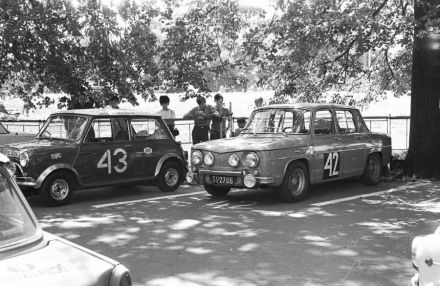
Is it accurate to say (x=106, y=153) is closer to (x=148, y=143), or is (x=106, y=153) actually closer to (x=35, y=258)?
(x=148, y=143)

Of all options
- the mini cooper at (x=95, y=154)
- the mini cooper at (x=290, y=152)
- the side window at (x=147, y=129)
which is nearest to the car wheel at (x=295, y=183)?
the mini cooper at (x=290, y=152)

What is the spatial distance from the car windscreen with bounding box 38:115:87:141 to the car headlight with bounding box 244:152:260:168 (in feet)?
9.66

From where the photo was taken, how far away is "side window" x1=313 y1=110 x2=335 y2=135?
9.80 m

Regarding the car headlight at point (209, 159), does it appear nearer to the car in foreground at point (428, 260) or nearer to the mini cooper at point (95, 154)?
the mini cooper at point (95, 154)

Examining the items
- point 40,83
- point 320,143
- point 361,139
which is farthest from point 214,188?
point 40,83

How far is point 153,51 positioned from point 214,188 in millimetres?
5449

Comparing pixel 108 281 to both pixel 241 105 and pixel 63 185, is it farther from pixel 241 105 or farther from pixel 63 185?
pixel 241 105

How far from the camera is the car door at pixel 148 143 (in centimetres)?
994

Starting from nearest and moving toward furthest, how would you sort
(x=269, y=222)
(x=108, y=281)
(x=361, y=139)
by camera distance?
(x=108, y=281) → (x=269, y=222) → (x=361, y=139)

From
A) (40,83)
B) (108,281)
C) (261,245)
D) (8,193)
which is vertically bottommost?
(261,245)

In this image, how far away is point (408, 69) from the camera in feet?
50.1

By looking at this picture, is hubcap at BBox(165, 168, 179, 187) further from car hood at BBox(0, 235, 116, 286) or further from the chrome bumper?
car hood at BBox(0, 235, 116, 286)

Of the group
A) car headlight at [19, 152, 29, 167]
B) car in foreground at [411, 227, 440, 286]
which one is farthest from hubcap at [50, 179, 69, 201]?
car in foreground at [411, 227, 440, 286]

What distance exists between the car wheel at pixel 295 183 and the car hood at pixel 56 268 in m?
6.31
